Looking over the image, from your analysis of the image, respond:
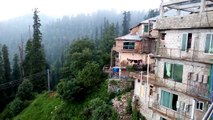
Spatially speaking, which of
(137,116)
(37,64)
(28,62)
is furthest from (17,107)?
(137,116)

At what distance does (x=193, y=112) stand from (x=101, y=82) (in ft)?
61.5

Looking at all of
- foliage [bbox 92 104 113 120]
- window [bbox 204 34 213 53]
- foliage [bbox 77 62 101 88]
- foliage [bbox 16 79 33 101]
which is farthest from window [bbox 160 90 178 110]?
foliage [bbox 16 79 33 101]

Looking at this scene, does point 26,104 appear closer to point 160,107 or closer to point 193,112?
point 160,107

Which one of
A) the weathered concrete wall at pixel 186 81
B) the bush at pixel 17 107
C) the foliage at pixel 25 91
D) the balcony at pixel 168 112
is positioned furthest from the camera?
the foliage at pixel 25 91

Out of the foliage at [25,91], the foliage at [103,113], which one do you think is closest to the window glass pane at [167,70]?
the foliage at [103,113]

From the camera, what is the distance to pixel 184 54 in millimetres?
19469

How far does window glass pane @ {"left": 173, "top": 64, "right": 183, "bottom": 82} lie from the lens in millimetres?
19938

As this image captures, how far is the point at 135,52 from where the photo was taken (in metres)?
37.6

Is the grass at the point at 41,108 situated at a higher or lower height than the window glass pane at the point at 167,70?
lower

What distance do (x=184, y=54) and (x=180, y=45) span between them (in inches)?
33.0

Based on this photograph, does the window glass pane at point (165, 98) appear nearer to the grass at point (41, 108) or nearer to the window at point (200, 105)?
the window at point (200, 105)

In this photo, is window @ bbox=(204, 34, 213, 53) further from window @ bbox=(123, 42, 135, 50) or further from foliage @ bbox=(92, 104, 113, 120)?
window @ bbox=(123, 42, 135, 50)

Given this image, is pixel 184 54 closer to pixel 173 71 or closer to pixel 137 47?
pixel 173 71

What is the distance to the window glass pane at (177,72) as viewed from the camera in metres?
19.9
